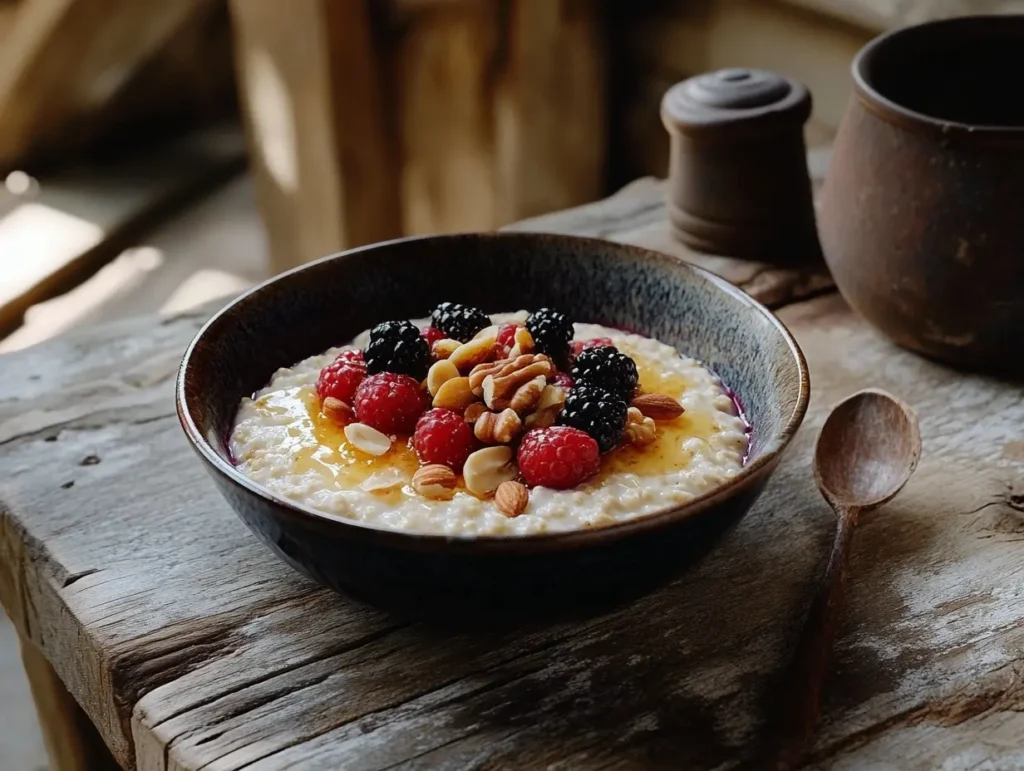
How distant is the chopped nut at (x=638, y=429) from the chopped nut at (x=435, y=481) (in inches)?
5.8

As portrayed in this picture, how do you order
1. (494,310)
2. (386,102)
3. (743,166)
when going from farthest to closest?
1. (386,102)
2. (743,166)
3. (494,310)

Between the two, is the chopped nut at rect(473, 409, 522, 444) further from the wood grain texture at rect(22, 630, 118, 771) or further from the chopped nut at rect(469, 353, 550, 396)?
the wood grain texture at rect(22, 630, 118, 771)

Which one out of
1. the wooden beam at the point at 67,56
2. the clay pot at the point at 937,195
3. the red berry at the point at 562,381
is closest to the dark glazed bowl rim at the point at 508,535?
the red berry at the point at 562,381

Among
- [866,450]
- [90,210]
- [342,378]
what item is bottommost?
[90,210]

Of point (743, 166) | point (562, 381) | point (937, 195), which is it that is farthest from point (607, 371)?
point (743, 166)

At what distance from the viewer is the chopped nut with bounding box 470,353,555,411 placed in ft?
3.14

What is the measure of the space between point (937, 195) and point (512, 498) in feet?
1.75

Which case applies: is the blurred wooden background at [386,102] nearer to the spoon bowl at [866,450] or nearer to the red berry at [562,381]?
the spoon bowl at [866,450]

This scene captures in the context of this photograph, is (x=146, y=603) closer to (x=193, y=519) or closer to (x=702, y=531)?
(x=193, y=519)

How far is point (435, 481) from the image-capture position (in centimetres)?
90

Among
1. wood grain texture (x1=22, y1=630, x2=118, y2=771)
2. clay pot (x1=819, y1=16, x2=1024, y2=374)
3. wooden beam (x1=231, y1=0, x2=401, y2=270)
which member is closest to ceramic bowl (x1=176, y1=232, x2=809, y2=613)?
clay pot (x1=819, y1=16, x2=1024, y2=374)

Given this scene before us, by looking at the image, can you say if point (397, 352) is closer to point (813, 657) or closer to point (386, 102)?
point (813, 657)

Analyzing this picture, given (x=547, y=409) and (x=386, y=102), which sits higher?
(x=547, y=409)

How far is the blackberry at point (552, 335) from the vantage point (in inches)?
41.1
